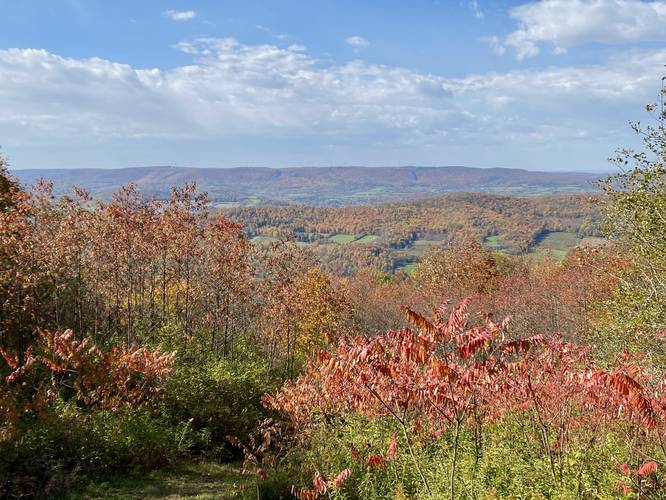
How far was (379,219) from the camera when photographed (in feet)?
433

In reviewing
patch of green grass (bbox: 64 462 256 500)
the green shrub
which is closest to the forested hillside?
patch of green grass (bbox: 64 462 256 500)

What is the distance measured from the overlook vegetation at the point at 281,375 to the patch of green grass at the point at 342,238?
7919cm

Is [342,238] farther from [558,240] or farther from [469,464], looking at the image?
[469,464]

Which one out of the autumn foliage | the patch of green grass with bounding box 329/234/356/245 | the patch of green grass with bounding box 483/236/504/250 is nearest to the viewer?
the autumn foliage

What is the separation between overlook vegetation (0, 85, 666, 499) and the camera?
6.84 meters

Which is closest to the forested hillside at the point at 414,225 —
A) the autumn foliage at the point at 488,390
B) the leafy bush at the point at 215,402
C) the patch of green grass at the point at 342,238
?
the patch of green grass at the point at 342,238

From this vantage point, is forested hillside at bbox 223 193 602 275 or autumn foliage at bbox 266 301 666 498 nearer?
autumn foliage at bbox 266 301 666 498

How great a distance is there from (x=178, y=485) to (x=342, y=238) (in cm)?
10043

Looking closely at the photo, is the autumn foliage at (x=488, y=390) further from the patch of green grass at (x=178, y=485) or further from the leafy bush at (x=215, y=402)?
the leafy bush at (x=215, y=402)

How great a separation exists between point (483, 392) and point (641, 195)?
703 centimetres

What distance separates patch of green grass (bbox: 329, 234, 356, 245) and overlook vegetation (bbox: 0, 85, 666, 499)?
79193mm

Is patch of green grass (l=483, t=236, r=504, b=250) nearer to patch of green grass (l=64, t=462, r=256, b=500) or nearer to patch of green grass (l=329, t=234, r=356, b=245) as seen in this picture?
patch of green grass (l=329, t=234, r=356, b=245)

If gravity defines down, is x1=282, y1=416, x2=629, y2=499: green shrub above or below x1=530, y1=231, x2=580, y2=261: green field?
above

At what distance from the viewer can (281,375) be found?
20484 mm
